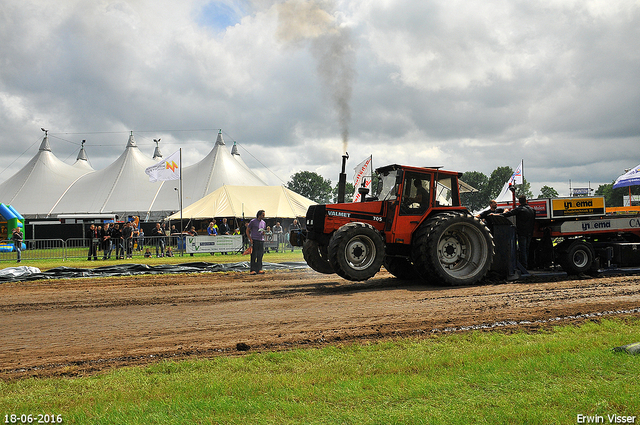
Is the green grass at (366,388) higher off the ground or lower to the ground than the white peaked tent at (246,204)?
lower

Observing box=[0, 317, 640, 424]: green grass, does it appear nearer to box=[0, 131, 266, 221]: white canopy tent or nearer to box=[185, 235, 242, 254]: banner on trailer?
box=[185, 235, 242, 254]: banner on trailer

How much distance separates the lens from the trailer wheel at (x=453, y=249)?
33.1ft

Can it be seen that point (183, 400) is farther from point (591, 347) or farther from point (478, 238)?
point (478, 238)

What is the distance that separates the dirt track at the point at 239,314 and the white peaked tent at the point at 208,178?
31627 mm

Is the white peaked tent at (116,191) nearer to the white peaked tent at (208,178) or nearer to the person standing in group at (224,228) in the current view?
the white peaked tent at (208,178)

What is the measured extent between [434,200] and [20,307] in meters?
8.65

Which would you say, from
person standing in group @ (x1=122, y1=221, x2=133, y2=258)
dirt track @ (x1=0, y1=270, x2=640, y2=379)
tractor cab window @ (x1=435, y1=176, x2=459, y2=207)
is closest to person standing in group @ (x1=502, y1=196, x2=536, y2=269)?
dirt track @ (x1=0, y1=270, x2=640, y2=379)

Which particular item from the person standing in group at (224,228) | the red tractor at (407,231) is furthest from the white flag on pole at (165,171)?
the red tractor at (407,231)

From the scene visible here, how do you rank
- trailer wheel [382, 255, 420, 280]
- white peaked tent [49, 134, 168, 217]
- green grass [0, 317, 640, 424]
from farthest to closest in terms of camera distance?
white peaked tent [49, 134, 168, 217]
trailer wheel [382, 255, 420, 280]
green grass [0, 317, 640, 424]

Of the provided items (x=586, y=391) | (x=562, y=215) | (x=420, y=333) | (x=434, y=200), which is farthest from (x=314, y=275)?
(x=586, y=391)

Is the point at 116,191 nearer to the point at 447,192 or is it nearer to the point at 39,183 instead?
the point at 39,183

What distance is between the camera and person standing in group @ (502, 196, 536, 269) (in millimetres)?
11148

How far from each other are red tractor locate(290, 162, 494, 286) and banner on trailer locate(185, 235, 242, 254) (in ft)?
41.5

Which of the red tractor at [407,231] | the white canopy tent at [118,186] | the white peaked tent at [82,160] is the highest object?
the white peaked tent at [82,160]
